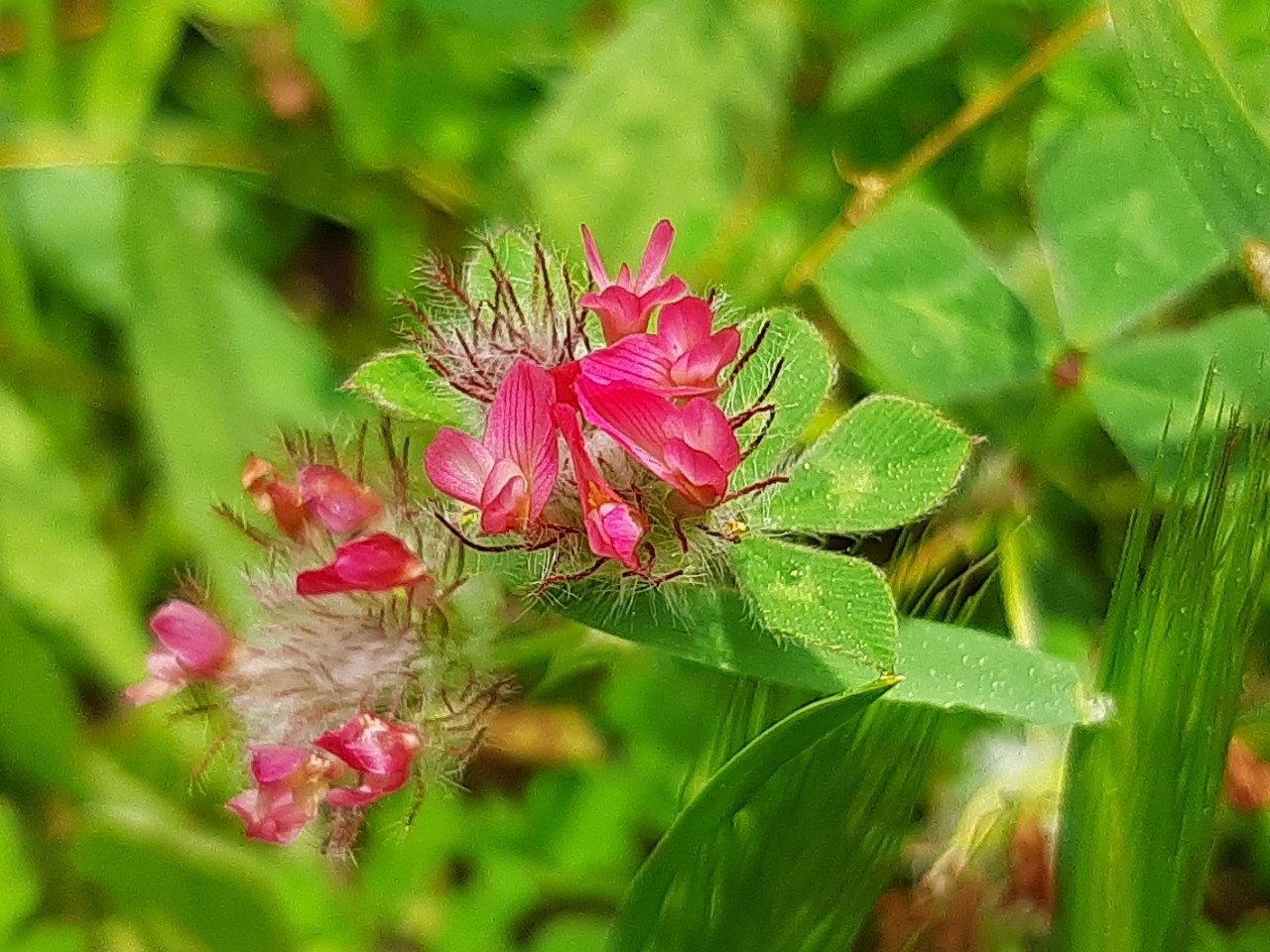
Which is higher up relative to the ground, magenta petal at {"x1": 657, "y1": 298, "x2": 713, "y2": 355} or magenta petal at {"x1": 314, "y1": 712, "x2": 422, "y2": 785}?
magenta petal at {"x1": 657, "y1": 298, "x2": 713, "y2": 355}

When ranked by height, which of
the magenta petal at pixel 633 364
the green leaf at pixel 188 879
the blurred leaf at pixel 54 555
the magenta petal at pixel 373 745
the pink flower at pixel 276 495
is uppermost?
the magenta petal at pixel 633 364

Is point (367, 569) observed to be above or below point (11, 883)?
above

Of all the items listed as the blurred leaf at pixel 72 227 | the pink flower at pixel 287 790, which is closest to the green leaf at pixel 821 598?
the pink flower at pixel 287 790

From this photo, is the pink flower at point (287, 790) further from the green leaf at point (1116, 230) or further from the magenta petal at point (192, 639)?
the green leaf at point (1116, 230)

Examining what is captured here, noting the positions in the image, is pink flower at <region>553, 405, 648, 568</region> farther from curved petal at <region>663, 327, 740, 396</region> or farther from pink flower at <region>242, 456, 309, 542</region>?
pink flower at <region>242, 456, 309, 542</region>

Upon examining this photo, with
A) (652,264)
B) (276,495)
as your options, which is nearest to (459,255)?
(276,495)

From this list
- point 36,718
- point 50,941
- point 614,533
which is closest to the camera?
point 614,533

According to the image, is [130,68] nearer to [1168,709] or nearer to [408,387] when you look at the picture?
[408,387]

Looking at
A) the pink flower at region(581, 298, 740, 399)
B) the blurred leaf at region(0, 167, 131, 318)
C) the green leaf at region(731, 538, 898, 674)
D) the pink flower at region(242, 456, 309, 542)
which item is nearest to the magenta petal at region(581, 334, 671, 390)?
the pink flower at region(581, 298, 740, 399)
